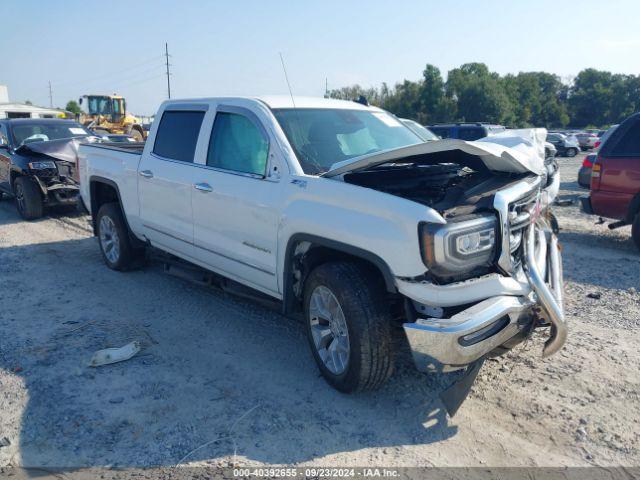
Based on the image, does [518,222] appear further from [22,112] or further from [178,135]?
[22,112]

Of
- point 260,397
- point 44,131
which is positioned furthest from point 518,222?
point 44,131

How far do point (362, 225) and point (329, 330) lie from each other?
2.80 ft

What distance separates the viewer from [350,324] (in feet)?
11.0

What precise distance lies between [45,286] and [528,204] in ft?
16.6

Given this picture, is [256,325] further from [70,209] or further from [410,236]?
[70,209]

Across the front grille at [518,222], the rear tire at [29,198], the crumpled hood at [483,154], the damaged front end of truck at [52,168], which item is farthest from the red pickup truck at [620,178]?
the rear tire at [29,198]

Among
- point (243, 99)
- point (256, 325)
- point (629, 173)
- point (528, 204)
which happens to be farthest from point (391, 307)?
point (629, 173)

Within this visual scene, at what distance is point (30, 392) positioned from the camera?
3729mm

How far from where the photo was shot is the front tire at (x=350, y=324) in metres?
3.30

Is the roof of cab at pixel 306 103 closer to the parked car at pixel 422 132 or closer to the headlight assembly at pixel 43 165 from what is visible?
the parked car at pixel 422 132

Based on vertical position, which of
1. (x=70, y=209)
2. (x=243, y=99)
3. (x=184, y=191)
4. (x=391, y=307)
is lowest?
(x=70, y=209)

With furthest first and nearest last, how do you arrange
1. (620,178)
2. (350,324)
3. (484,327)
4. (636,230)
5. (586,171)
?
(586,171)
(620,178)
(636,230)
(350,324)
(484,327)

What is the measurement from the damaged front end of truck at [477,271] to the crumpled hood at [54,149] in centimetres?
746

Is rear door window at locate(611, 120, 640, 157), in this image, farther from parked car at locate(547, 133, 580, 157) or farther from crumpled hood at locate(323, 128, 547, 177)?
parked car at locate(547, 133, 580, 157)
